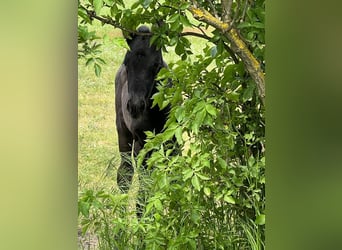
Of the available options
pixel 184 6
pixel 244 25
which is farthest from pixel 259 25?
pixel 184 6

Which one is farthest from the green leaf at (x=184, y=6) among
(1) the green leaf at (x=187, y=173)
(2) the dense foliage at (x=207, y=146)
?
(1) the green leaf at (x=187, y=173)

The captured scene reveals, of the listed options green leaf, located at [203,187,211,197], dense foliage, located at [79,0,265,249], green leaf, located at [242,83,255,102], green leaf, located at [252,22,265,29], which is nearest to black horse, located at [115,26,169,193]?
dense foliage, located at [79,0,265,249]

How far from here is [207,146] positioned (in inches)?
76.0

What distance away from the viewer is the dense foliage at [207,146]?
177 centimetres

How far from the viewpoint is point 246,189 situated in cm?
195

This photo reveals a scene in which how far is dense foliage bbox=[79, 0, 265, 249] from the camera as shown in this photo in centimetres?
177

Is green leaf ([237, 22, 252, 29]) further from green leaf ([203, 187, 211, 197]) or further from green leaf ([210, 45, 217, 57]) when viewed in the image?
green leaf ([203, 187, 211, 197])

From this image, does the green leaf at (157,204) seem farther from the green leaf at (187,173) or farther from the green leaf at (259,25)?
the green leaf at (259,25)

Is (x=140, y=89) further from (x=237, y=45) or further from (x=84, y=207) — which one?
(x=84, y=207)

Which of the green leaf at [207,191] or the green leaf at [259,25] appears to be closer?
the green leaf at [259,25]
